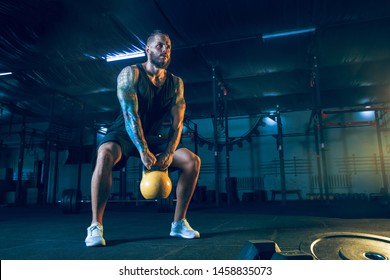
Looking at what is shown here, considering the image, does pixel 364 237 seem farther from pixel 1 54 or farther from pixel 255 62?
pixel 1 54

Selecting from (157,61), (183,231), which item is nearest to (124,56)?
(157,61)

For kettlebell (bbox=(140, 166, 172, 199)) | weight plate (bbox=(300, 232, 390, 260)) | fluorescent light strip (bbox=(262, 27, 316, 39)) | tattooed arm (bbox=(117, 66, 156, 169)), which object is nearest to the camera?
weight plate (bbox=(300, 232, 390, 260))

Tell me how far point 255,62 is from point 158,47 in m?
4.28

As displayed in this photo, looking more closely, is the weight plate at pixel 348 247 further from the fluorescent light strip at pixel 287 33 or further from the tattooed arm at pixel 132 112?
the fluorescent light strip at pixel 287 33

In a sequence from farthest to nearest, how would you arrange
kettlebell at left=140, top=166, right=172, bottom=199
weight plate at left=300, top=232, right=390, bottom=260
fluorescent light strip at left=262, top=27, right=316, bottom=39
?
1. fluorescent light strip at left=262, top=27, right=316, bottom=39
2. kettlebell at left=140, top=166, right=172, bottom=199
3. weight plate at left=300, top=232, right=390, bottom=260

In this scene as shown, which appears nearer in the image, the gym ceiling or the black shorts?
the black shorts

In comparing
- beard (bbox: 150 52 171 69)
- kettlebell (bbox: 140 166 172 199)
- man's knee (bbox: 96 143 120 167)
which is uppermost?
beard (bbox: 150 52 171 69)

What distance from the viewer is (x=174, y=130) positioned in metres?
1.85

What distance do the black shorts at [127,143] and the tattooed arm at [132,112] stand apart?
0.09m

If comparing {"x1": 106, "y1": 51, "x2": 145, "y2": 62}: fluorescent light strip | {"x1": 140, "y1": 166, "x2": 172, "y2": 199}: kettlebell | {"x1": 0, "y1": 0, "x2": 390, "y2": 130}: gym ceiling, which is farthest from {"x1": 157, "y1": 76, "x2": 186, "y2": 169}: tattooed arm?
{"x1": 106, "y1": 51, "x2": 145, "y2": 62}: fluorescent light strip

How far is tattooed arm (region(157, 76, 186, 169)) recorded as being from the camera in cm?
A: 169

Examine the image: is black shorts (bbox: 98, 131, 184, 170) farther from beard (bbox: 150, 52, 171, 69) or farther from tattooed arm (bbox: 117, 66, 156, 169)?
beard (bbox: 150, 52, 171, 69)

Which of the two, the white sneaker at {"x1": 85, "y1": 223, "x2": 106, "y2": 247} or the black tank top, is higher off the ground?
the black tank top

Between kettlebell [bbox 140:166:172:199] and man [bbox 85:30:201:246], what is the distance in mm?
95
